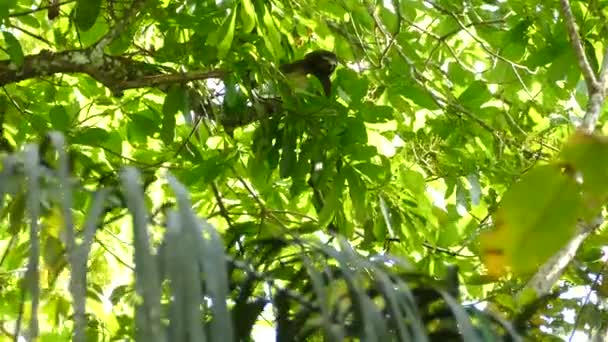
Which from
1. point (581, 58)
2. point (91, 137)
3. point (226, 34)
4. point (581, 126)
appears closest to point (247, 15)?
point (226, 34)

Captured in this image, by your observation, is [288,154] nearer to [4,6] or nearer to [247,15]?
[247,15]

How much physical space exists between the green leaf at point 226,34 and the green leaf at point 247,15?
0.03 metres

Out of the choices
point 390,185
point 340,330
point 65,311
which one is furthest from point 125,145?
point 340,330

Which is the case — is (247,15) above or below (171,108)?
above

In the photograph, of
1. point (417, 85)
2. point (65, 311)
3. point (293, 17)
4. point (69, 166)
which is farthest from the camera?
point (293, 17)

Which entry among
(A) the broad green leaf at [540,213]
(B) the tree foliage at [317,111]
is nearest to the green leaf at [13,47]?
(B) the tree foliage at [317,111]

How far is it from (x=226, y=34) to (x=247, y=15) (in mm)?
90

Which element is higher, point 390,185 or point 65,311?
point 390,185

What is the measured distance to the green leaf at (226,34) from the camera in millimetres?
2049

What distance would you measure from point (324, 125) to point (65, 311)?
1.12 meters

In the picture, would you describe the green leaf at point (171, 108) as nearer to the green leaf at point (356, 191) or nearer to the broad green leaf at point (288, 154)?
the broad green leaf at point (288, 154)

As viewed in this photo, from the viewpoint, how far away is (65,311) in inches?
41.4

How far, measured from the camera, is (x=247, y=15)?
2127 mm

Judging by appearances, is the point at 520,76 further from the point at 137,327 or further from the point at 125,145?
the point at 137,327
